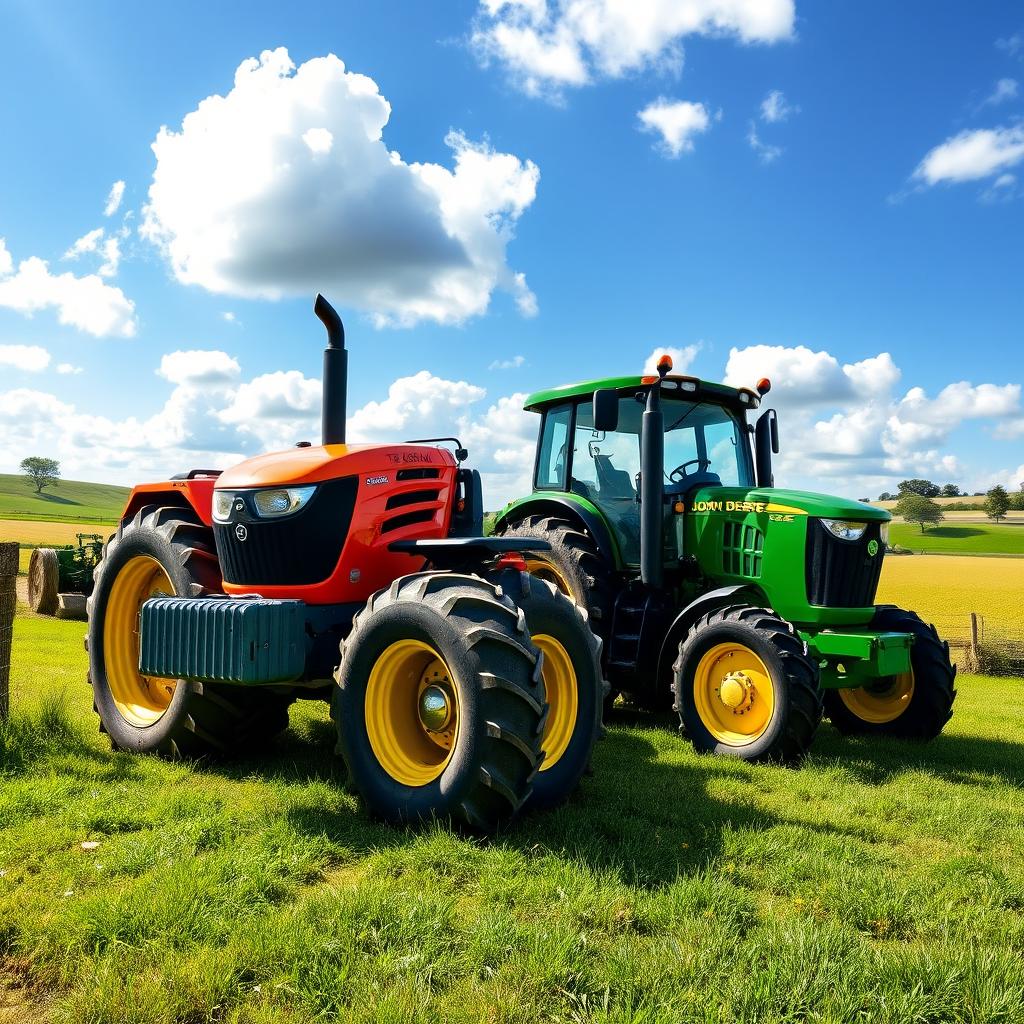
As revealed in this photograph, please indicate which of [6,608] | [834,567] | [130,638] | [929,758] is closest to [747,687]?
[834,567]

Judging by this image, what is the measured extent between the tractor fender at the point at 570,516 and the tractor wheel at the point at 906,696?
2.20 metres

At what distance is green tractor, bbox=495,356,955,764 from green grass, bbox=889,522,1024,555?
48.5 metres

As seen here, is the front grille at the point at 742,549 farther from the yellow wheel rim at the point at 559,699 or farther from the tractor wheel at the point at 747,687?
the yellow wheel rim at the point at 559,699

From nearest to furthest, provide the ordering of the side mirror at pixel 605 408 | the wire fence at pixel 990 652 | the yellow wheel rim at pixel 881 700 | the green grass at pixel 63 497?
the side mirror at pixel 605 408, the yellow wheel rim at pixel 881 700, the wire fence at pixel 990 652, the green grass at pixel 63 497

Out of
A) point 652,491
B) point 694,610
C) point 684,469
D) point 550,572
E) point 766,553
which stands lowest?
point 694,610

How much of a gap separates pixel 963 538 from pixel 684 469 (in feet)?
194

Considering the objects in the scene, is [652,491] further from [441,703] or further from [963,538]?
[963,538]

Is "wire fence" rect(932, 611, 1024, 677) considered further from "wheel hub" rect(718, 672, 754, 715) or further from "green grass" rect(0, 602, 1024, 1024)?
"green grass" rect(0, 602, 1024, 1024)

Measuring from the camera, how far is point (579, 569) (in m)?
7.05

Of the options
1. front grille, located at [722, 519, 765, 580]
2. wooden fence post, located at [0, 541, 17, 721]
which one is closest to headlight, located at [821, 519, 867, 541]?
front grille, located at [722, 519, 765, 580]

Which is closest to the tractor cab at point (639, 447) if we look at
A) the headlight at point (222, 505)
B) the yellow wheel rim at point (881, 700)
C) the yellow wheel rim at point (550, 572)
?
the yellow wheel rim at point (550, 572)

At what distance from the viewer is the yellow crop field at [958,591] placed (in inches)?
690

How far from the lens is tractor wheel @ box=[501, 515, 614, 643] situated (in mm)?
7031

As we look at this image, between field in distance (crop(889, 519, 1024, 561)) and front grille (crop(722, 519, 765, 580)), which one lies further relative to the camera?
field in distance (crop(889, 519, 1024, 561))
